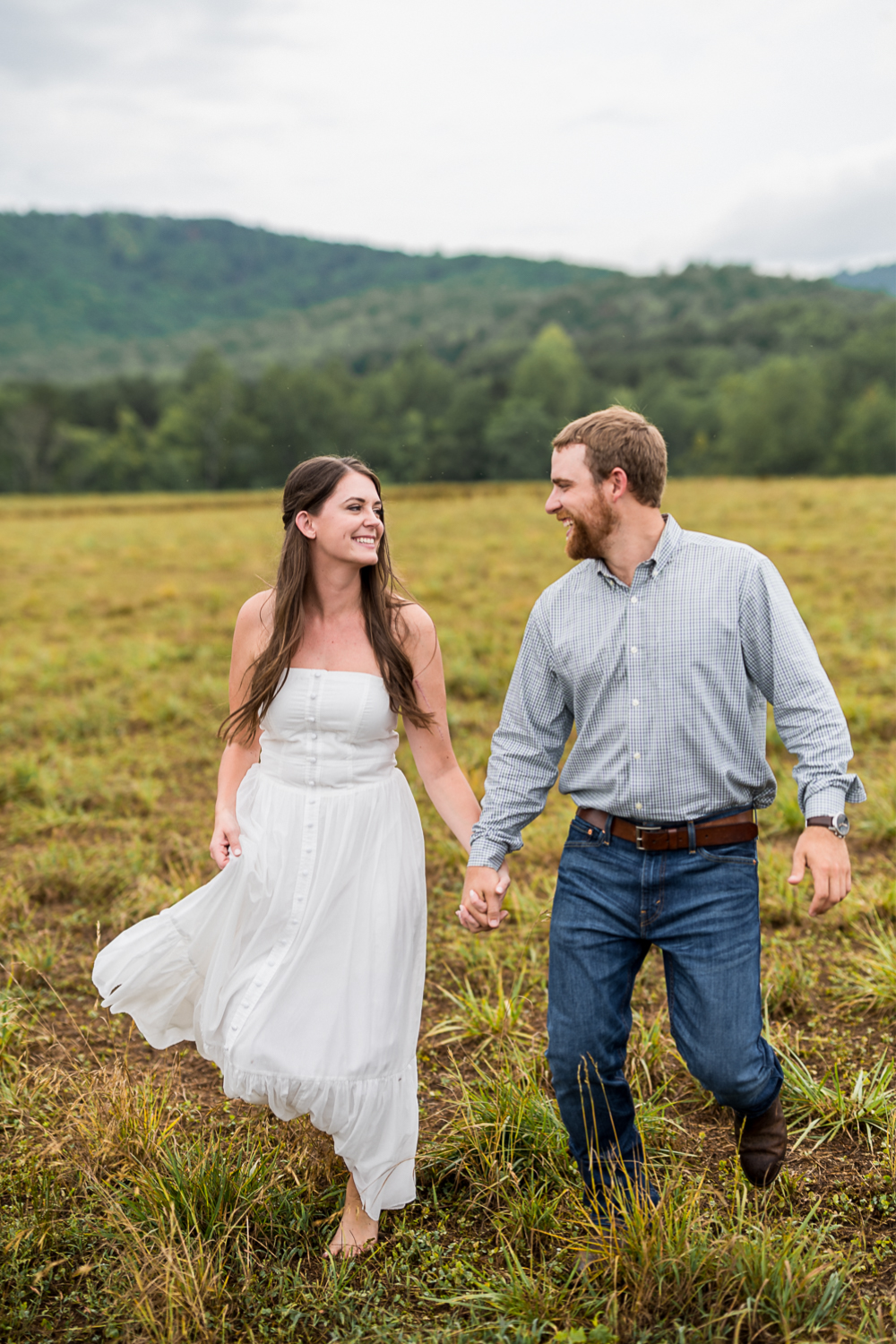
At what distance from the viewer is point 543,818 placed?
24.7 ft

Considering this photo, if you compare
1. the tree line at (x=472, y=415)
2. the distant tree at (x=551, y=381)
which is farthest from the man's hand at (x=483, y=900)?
the distant tree at (x=551, y=381)

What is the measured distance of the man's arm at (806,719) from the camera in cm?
256

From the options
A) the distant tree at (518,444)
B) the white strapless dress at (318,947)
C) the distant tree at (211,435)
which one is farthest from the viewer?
the distant tree at (211,435)

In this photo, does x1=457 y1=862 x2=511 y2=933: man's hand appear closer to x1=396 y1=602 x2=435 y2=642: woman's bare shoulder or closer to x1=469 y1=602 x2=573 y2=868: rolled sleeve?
x1=469 y1=602 x2=573 y2=868: rolled sleeve

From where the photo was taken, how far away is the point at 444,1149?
3.48m

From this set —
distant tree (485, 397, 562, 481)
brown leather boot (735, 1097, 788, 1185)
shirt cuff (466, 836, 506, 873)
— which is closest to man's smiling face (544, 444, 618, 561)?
shirt cuff (466, 836, 506, 873)

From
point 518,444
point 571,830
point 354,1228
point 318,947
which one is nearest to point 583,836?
point 571,830

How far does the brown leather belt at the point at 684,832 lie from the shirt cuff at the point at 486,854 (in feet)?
0.97

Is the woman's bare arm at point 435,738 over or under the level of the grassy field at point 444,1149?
over

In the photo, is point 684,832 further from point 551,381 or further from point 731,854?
point 551,381

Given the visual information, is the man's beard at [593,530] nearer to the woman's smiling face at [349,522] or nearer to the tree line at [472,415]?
the woman's smiling face at [349,522]

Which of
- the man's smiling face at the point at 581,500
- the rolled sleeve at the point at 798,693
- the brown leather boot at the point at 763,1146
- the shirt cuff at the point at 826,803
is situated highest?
the man's smiling face at the point at 581,500

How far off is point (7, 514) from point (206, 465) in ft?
114

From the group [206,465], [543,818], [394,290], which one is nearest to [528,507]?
[543,818]
